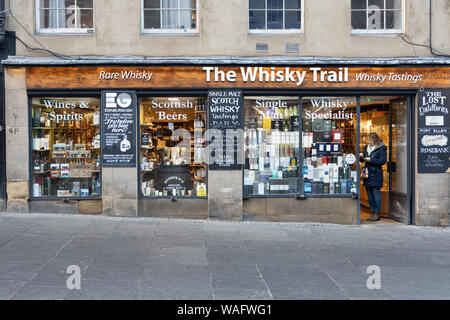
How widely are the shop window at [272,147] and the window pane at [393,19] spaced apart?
116 inches

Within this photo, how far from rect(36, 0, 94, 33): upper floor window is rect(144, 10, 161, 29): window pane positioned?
4.18 feet

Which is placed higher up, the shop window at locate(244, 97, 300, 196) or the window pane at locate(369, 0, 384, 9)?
the window pane at locate(369, 0, 384, 9)

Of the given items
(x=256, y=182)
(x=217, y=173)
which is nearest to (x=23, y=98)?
(x=217, y=173)

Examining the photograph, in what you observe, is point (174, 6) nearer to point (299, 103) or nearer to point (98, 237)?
point (299, 103)

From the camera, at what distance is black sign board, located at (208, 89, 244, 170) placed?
11180mm

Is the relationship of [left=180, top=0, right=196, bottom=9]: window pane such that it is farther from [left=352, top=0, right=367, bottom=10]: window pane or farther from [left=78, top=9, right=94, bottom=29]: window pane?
[left=352, top=0, right=367, bottom=10]: window pane

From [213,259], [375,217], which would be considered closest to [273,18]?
[375,217]

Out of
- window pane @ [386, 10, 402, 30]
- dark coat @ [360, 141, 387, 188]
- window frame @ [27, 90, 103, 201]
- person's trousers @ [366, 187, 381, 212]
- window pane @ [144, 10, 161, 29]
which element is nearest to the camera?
window frame @ [27, 90, 103, 201]

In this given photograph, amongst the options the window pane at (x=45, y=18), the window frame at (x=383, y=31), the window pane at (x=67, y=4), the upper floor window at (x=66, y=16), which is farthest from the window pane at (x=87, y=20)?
the window frame at (x=383, y=31)

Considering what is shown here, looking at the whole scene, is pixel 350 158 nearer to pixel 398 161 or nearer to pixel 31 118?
pixel 398 161

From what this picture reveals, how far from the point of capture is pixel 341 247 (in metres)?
9.09

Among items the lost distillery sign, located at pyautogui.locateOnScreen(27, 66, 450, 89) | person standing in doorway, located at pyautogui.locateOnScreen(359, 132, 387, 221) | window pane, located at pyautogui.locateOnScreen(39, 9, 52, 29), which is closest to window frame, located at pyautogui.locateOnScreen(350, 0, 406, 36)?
the lost distillery sign, located at pyautogui.locateOnScreen(27, 66, 450, 89)

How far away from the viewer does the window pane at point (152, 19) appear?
11.4 metres

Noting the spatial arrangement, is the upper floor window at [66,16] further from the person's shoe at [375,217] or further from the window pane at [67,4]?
the person's shoe at [375,217]
